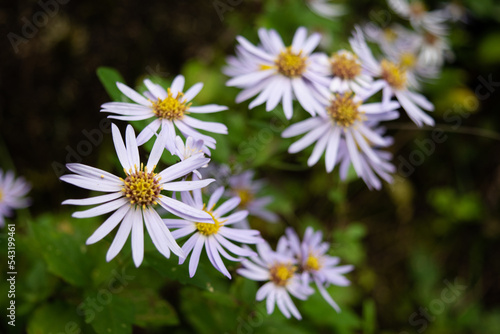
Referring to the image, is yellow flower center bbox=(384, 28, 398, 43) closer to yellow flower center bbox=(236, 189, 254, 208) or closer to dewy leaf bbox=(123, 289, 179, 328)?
yellow flower center bbox=(236, 189, 254, 208)

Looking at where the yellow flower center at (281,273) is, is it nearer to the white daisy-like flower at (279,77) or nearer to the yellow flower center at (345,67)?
the white daisy-like flower at (279,77)

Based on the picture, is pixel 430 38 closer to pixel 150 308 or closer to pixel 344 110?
pixel 344 110

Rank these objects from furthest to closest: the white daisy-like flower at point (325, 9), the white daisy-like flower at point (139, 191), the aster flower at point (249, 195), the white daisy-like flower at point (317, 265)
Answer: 1. the white daisy-like flower at point (325, 9)
2. the aster flower at point (249, 195)
3. the white daisy-like flower at point (317, 265)
4. the white daisy-like flower at point (139, 191)

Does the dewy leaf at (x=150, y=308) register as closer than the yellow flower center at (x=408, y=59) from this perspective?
Yes

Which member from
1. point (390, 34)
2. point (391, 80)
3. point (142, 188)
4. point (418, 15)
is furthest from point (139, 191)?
point (418, 15)

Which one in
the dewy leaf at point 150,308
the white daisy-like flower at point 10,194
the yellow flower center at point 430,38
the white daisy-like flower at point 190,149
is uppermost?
the yellow flower center at point 430,38

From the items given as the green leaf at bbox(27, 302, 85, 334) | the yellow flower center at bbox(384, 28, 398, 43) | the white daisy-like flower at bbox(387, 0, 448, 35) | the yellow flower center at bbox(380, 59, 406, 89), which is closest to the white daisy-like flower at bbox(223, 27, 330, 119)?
the yellow flower center at bbox(380, 59, 406, 89)

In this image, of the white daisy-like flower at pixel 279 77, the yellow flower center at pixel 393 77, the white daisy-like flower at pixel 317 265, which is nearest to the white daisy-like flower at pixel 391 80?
the yellow flower center at pixel 393 77
